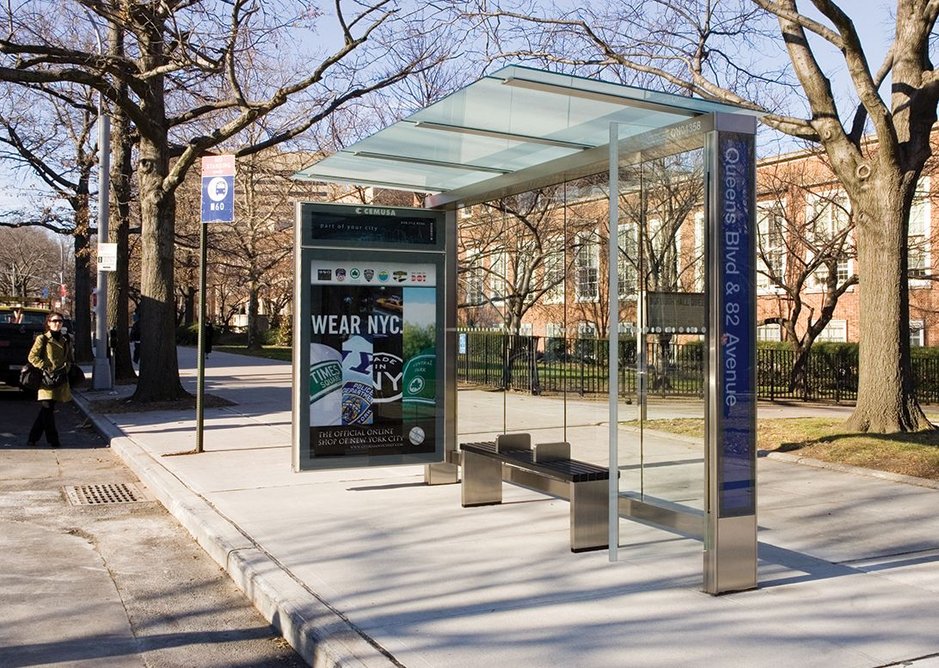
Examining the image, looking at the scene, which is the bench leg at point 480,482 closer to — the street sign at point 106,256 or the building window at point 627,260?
the building window at point 627,260

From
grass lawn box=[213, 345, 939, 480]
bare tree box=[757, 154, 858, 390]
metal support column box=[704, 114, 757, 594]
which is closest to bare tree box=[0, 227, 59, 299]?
bare tree box=[757, 154, 858, 390]

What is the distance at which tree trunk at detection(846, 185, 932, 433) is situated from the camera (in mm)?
12633

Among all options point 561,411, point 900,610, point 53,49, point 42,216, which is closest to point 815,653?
point 900,610

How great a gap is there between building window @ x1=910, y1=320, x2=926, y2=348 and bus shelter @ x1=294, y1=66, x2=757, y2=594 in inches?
957

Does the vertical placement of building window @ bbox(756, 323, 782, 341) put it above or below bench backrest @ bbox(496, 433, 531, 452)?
above

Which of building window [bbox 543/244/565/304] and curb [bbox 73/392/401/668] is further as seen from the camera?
building window [bbox 543/244/565/304]

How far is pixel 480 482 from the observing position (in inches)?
331

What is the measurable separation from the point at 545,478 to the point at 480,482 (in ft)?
4.26

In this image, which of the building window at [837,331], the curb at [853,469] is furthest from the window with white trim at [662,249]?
the building window at [837,331]

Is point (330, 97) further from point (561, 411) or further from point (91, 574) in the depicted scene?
point (91, 574)

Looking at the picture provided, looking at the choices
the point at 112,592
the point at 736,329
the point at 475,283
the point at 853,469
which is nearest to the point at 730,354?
the point at 736,329

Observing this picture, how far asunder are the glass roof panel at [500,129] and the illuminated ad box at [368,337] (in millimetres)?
496

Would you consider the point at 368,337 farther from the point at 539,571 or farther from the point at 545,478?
the point at 539,571

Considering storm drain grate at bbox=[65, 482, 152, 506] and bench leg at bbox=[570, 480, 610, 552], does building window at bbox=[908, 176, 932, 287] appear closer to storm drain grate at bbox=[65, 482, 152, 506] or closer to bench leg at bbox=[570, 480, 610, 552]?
bench leg at bbox=[570, 480, 610, 552]
